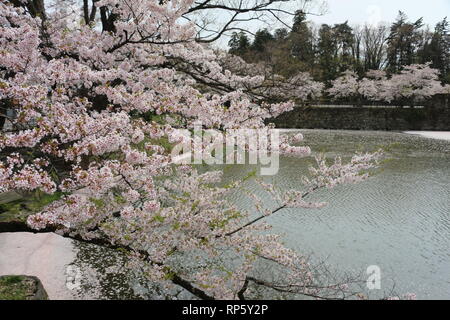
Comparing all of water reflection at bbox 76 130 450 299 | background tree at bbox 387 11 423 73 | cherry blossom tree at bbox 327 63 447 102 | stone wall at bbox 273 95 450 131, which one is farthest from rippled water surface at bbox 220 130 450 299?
background tree at bbox 387 11 423 73

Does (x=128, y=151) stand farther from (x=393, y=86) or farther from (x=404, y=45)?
(x=404, y=45)

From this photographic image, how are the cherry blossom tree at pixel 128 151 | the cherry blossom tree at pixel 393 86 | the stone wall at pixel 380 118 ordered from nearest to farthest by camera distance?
the cherry blossom tree at pixel 128 151
the stone wall at pixel 380 118
the cherry blossom tree at pixel 393 86

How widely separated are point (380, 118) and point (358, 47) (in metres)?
14.8

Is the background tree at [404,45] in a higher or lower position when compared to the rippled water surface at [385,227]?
higher

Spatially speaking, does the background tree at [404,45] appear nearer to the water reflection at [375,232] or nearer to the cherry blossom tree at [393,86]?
the cherry blossom tree at [393,86]

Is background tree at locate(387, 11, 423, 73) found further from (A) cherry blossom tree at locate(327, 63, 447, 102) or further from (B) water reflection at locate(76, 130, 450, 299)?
(B) water reflection at locate(76, 130, 450, 299)

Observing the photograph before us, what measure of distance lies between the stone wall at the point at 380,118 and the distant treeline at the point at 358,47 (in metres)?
5.06

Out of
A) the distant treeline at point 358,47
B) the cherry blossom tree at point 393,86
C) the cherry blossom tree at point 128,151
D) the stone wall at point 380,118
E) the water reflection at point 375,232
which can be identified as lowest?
the water reflection at point 375,232

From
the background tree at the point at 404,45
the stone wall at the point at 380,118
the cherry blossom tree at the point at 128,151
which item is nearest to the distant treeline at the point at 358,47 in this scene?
the background tree at the point at 404,45

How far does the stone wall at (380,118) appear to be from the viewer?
94.4 feet

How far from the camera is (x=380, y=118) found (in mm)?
29188

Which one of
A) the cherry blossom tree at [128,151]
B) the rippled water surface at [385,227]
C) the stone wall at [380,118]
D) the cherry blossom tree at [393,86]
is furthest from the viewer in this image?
the cherry blossom tree at [393,86]

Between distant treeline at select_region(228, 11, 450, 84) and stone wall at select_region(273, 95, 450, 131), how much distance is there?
506cm

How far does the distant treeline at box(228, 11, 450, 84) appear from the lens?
34.3m
